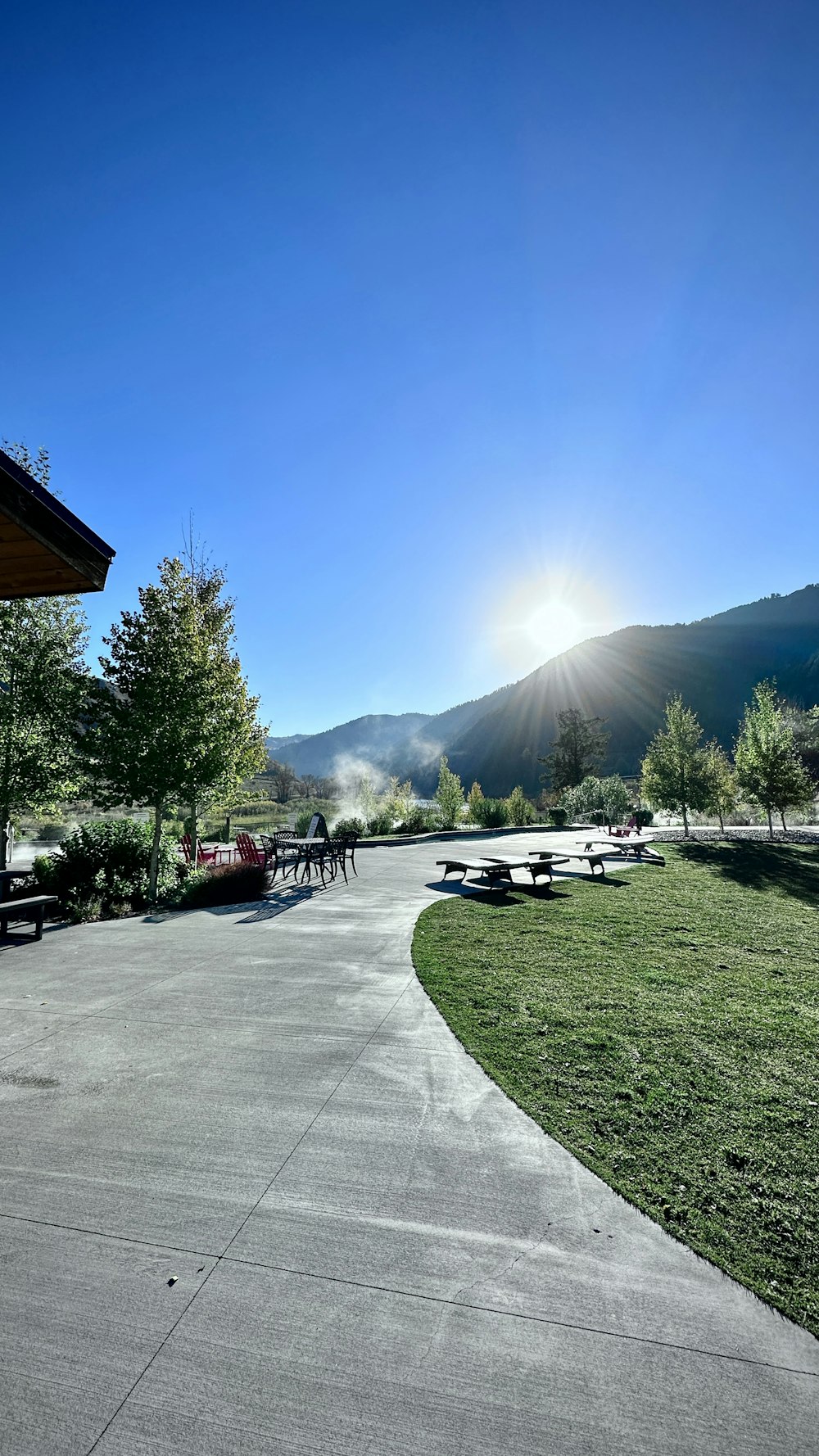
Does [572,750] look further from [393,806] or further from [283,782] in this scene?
[283,782]

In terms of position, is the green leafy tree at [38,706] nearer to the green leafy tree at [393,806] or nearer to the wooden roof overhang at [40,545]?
the wooden roof overhang at [40,545]

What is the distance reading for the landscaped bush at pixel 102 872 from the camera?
876 centimetres

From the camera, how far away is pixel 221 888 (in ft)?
32.7

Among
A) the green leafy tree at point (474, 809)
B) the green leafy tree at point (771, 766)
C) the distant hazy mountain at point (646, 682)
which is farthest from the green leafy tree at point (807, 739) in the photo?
the distant hazy mountain at point (646, 682)

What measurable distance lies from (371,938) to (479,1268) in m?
5.04

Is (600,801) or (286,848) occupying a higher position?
(286,848)

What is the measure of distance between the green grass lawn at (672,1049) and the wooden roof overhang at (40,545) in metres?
4.62

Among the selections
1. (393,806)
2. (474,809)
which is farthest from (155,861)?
(474,809)

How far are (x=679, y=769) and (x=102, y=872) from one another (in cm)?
1980

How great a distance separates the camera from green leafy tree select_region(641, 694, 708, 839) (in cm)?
2139

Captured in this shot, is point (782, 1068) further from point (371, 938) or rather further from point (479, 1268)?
point (371, 938)

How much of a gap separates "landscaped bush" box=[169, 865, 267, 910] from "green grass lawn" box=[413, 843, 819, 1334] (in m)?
3.68

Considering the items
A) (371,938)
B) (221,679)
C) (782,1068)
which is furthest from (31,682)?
(782,1068)

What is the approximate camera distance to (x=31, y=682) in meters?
9.60
